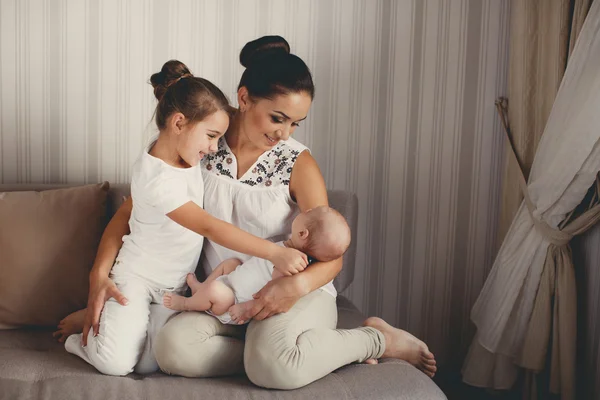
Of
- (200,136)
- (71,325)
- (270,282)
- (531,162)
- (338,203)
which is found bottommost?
(71,325)

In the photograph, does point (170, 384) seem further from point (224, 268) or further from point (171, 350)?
point (224, 268)

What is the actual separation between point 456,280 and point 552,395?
59cm

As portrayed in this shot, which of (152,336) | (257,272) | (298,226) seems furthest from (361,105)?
(152,336)

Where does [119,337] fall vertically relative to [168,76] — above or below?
below

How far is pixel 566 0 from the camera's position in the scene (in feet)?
7.39

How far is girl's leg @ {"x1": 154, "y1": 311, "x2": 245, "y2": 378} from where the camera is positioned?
1.66 meters

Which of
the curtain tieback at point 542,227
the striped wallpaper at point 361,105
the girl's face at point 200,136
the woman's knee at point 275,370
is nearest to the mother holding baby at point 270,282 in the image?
the woman's knee at point 275,370

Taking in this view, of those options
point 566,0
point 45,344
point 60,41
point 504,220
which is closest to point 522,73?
point 566,0

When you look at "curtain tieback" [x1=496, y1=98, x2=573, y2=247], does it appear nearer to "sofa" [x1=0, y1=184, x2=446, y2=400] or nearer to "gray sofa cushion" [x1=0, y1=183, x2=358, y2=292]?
"gray sofa cushion" [x1=0, y1=183, x2=358, y2=292]

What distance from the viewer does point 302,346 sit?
1640 mm

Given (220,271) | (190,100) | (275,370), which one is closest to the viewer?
(275,370)

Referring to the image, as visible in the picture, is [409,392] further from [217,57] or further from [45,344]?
[217,57]

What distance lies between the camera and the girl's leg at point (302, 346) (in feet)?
5.20

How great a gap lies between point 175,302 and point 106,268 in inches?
10.1
